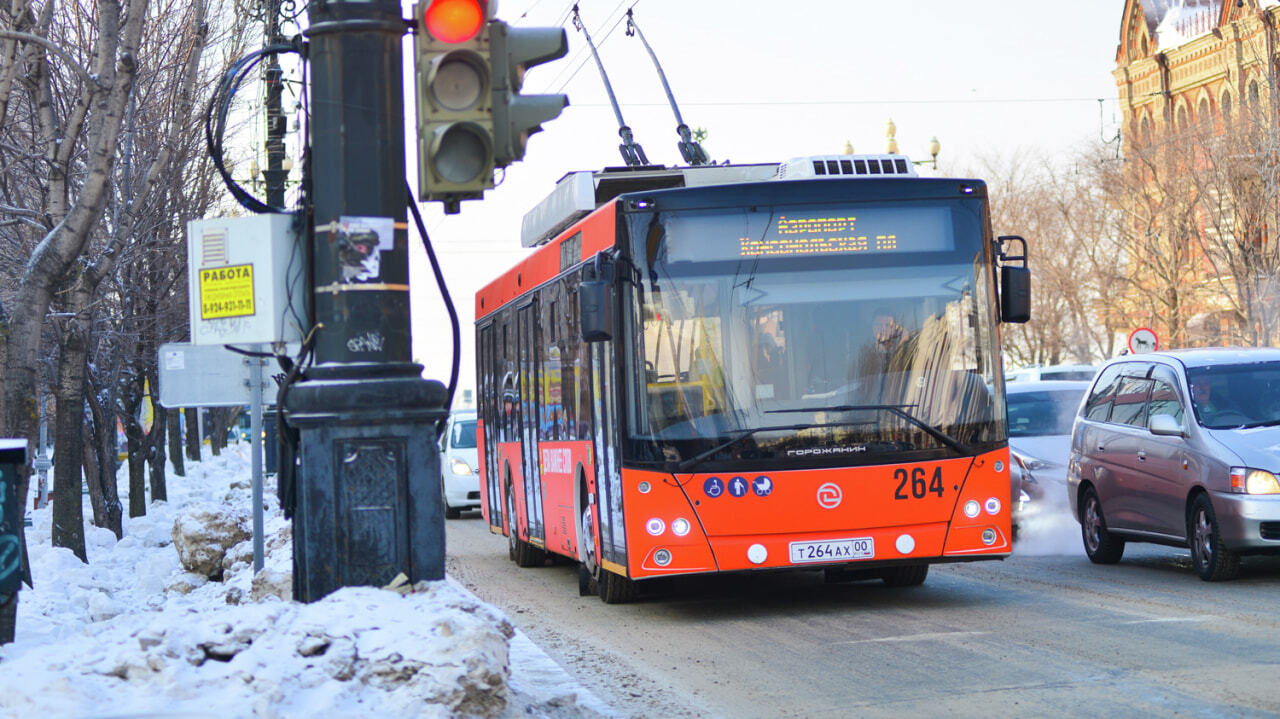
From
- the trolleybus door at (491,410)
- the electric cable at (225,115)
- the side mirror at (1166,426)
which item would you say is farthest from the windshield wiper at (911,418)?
the trolleybus door at (491,410)

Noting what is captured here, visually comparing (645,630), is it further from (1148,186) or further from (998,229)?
(998,229)

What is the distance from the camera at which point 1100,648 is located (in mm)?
8852

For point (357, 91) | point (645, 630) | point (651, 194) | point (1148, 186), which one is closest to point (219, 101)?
point (357, 91)

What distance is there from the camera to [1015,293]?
1135 centimetres

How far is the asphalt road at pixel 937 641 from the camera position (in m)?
7.39

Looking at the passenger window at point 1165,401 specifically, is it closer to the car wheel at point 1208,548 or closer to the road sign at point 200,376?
the car wheel at point 1208,548

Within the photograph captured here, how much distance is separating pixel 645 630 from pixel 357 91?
5.56 m

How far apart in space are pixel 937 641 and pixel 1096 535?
18.4 ft

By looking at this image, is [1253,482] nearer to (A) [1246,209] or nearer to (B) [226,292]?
(B) [226,292]

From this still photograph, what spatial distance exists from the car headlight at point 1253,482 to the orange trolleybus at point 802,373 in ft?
6.13

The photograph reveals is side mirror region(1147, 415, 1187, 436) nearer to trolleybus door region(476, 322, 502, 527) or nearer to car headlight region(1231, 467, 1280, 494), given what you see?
car headlight region(1231, 467, 1280, 494)

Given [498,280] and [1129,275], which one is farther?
[1129,275]

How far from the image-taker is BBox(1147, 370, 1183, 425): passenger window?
510 inches

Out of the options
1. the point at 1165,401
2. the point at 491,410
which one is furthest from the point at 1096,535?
the point at 491,410
